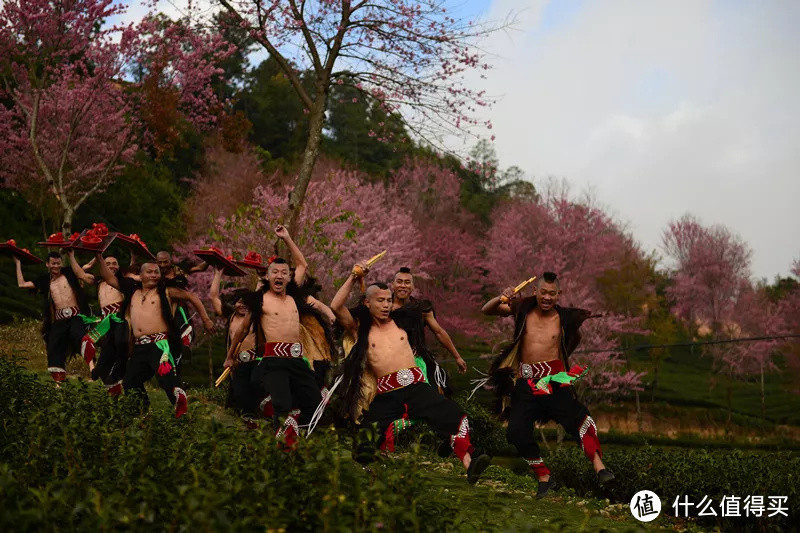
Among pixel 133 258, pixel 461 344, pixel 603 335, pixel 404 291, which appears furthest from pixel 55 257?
pixel 461 344

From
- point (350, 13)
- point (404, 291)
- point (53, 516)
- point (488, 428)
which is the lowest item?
point (488, 428)

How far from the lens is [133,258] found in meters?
13.0

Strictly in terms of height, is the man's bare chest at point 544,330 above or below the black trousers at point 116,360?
above

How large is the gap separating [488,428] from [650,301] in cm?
2140

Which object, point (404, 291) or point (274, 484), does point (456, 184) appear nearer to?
point (404, 291)

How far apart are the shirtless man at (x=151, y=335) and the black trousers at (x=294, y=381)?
1.45 metres

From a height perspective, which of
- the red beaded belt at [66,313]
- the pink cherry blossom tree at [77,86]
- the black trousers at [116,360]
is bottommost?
the black trousers at [116,360]

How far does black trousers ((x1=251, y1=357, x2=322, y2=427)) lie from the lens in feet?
31.5

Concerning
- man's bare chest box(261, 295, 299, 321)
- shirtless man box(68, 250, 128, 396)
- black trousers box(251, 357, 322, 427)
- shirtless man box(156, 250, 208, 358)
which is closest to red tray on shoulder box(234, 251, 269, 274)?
shirtless man box(156, 250, 208, 358)

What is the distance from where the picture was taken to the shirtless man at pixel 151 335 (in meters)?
10.8

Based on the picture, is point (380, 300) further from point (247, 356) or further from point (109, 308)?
point (109, 308)

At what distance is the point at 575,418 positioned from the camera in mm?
9055

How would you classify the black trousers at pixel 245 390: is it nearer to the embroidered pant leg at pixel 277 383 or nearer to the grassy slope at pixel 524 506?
the grassy slope at pixel 524 506

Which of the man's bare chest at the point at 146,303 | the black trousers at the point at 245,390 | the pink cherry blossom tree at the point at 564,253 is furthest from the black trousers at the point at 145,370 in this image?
the pink cherry blossom tree at the point at 564,253
